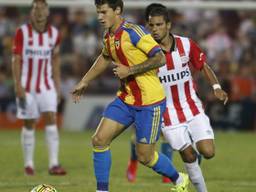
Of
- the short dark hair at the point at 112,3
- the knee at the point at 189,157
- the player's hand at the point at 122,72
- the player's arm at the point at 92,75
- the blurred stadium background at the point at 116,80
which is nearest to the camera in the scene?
the player's hand at the point at 122,72

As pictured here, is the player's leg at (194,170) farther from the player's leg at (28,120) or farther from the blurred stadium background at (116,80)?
the blurred stadium background at (116,80)

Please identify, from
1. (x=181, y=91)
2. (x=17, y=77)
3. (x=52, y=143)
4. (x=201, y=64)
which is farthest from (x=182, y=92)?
(x=52, y=143)

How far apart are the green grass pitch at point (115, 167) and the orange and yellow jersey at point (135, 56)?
5.53 feet

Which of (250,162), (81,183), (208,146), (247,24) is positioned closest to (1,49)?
(247,24)

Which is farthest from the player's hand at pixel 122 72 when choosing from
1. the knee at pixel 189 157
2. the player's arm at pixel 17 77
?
the player's arm at pixel 17 77

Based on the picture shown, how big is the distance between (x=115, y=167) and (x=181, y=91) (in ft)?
12.8

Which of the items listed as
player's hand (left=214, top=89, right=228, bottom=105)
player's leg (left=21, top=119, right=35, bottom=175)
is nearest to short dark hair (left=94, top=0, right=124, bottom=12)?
player's hand (left=214, top=89, right=228, bottom=105)

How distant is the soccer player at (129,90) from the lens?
29.9 ft

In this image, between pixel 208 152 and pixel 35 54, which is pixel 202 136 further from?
pixel 35 54

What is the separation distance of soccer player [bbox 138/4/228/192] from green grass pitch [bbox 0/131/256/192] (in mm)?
1005

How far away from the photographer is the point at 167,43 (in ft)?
33.7

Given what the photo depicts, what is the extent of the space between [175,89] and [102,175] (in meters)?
1.61

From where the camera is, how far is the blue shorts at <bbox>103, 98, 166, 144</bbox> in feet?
30.6

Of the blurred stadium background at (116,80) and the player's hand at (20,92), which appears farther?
the blurred stadium background at (116,80)
